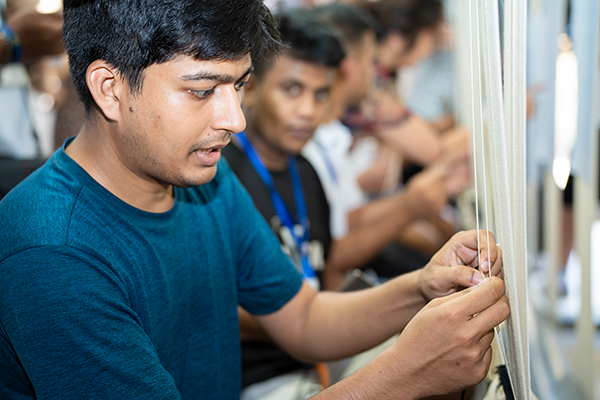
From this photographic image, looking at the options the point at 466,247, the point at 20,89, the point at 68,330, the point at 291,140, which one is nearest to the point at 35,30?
the point at 20,89

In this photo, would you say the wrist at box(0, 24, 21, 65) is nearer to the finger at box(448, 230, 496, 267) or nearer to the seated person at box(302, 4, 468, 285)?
the seated person at box(302, 4, 468, 285)

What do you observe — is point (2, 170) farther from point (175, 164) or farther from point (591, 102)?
point (591, 102)

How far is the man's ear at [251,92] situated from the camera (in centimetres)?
164

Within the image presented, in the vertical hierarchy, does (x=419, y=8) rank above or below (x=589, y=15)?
above

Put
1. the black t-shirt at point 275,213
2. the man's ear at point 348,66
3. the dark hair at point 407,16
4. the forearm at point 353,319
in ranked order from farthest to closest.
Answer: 1. the dark hair at point 407,16
2. the man's ear at point 348,66
3. the black t-shirt at point 275,213
4. the forearm at point 353,319

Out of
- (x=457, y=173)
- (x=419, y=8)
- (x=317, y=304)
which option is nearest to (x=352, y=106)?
(x=457, y=173)

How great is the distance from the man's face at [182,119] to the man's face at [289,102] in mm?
786

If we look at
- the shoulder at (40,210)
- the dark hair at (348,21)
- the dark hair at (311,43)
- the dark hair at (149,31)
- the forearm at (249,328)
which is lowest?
the forearm at (249,328)

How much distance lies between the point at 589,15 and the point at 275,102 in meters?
0.83

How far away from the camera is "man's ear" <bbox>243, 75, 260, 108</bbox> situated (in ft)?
5.37

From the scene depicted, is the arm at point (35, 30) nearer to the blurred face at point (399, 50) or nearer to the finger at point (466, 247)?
the finger at point (466, 247)

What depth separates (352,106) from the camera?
2488 millimetres

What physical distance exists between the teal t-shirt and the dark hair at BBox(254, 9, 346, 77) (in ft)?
2.26

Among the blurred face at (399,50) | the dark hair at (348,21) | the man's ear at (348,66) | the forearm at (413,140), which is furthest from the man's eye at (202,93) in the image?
the blurred face at (399,50)
